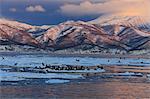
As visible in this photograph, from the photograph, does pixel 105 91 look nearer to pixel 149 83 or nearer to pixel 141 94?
pixel 141 94

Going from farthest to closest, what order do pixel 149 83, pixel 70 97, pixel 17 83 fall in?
pixel 149 83
pixel 17 83
pixel 70 97

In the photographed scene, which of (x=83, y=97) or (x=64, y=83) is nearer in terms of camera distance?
(x=83, y=97)

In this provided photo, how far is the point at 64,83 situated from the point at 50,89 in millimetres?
2910

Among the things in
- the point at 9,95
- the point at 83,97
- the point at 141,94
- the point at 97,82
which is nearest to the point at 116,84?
the point at 97,82

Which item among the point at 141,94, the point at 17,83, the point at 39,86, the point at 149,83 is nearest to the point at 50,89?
the point at 39,86

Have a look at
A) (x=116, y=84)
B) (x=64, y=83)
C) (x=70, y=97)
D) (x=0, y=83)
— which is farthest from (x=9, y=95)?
(x=116, y=84)

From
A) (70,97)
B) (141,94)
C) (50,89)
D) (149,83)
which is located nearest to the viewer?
(70,97)

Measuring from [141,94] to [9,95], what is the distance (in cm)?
599

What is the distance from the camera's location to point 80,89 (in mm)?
20422

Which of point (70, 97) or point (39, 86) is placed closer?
point (70, 97)

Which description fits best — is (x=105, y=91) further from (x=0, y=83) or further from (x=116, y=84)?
(x=0, y=83)

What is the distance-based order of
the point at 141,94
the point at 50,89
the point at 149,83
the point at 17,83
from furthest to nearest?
1. the point at 149,83
2. the point at 17,83
3. the point at 50,89
4. the point at 141,94

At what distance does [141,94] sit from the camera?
1889 centimetres

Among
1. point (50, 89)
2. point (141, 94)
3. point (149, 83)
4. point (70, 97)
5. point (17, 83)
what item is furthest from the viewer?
point (149, 83)
